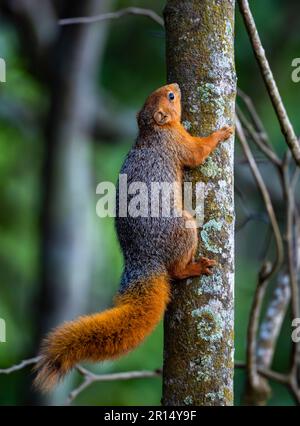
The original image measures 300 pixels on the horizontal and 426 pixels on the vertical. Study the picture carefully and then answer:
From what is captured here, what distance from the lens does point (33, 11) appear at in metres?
7.94

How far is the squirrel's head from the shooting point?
10.4 feet

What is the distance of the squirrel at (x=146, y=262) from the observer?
108 inches

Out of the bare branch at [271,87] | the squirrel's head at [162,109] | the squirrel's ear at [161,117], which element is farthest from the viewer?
the squirrel's ear at [161,117]

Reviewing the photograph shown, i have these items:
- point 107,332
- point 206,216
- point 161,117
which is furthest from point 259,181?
point 107,332

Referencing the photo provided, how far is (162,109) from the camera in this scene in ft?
11.1

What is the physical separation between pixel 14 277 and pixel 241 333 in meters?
3.53

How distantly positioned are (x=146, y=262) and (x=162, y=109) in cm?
73

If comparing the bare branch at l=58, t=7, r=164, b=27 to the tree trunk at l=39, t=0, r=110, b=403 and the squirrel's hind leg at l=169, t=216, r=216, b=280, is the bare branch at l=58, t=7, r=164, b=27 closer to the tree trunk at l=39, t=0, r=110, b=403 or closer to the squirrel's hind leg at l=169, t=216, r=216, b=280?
the squirrel's hind leg at l=169, t=216, r=216, b=280

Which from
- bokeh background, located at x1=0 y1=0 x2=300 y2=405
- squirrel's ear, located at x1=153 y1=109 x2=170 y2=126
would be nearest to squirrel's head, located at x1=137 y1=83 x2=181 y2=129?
squirrel's ear, located at x1=153 y1=109 x2=170 y2=126

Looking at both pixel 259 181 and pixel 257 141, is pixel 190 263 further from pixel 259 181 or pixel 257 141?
pixel 257 141

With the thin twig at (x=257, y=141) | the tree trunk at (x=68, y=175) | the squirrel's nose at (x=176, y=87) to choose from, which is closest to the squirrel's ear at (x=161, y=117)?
the squirrel's nose at (x=176, y=87)

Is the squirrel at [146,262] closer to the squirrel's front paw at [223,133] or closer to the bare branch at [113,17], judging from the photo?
the squirrel's front paw at [223,133]

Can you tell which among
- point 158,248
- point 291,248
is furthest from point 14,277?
point 158,248
